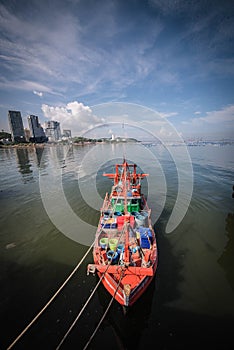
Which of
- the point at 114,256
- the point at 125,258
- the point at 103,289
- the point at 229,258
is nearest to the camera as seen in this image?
the point at 125,258

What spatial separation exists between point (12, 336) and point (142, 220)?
9529 millimetres

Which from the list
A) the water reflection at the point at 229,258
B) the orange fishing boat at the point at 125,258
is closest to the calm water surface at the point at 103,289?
the water reflection at the point at 229,258

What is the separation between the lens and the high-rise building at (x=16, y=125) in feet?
542

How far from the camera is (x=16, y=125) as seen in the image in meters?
172

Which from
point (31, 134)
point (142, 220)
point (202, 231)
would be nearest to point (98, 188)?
point (142, 220)

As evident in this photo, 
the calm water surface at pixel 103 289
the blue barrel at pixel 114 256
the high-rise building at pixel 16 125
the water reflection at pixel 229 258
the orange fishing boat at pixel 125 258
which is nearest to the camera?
the calm water surface at pixel 103 289

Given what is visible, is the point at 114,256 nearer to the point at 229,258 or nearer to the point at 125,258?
the point at 125,258

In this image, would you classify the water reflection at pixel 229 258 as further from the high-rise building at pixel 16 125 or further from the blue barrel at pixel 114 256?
the high-rise building at pixel 16 125

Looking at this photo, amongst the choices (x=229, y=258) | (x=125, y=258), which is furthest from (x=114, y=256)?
(x=229, y=258)

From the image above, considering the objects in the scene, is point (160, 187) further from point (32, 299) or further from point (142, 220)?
point (32, 299)

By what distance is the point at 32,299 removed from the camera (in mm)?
8336

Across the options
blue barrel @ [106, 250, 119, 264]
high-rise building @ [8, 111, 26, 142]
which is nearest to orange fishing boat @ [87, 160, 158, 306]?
blue barrel @ [106, 250, 119, 264]

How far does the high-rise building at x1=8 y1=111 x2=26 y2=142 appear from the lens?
16505 centimetres

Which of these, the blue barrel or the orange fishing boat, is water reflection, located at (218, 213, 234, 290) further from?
the blue barrel
